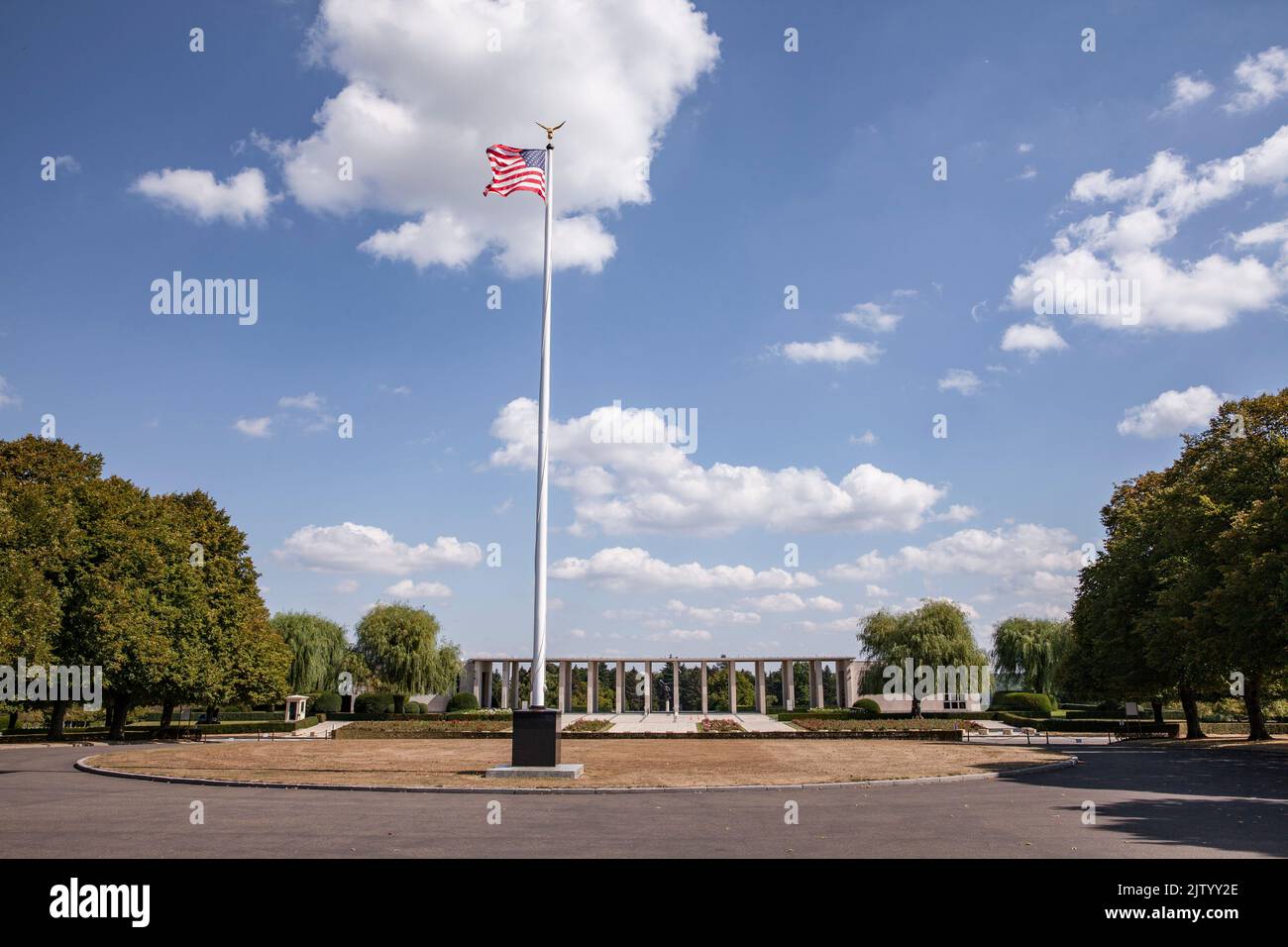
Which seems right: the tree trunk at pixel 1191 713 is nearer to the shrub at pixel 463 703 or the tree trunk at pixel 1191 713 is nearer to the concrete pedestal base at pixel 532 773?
the concrete pedestal base at pixel 532 773

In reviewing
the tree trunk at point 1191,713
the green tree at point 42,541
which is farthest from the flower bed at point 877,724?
the green tree at point 42,541

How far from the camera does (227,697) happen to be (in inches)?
1944

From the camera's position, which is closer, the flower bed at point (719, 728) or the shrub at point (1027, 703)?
the flower bed at point (719, 728)

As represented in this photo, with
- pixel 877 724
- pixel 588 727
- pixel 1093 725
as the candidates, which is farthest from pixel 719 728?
pixel 1093 725

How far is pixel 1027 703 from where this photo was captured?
69312 millimetres

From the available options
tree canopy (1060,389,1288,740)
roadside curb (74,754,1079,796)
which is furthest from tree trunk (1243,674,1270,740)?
roadside curb (74,754,1079,796)

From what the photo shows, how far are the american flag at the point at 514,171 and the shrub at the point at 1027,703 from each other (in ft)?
195

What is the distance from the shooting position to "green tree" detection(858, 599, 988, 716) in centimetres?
6281

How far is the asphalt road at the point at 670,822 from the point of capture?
493 inches

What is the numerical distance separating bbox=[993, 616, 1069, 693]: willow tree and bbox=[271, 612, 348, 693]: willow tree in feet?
174

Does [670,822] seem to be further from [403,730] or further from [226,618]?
[226,618]

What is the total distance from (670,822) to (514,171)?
17.6 m

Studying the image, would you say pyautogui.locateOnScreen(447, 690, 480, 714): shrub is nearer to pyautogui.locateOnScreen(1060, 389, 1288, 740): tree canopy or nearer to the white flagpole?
pyautogui.locateOnScreen(1060, 389, 1288, 740): tree canopy
